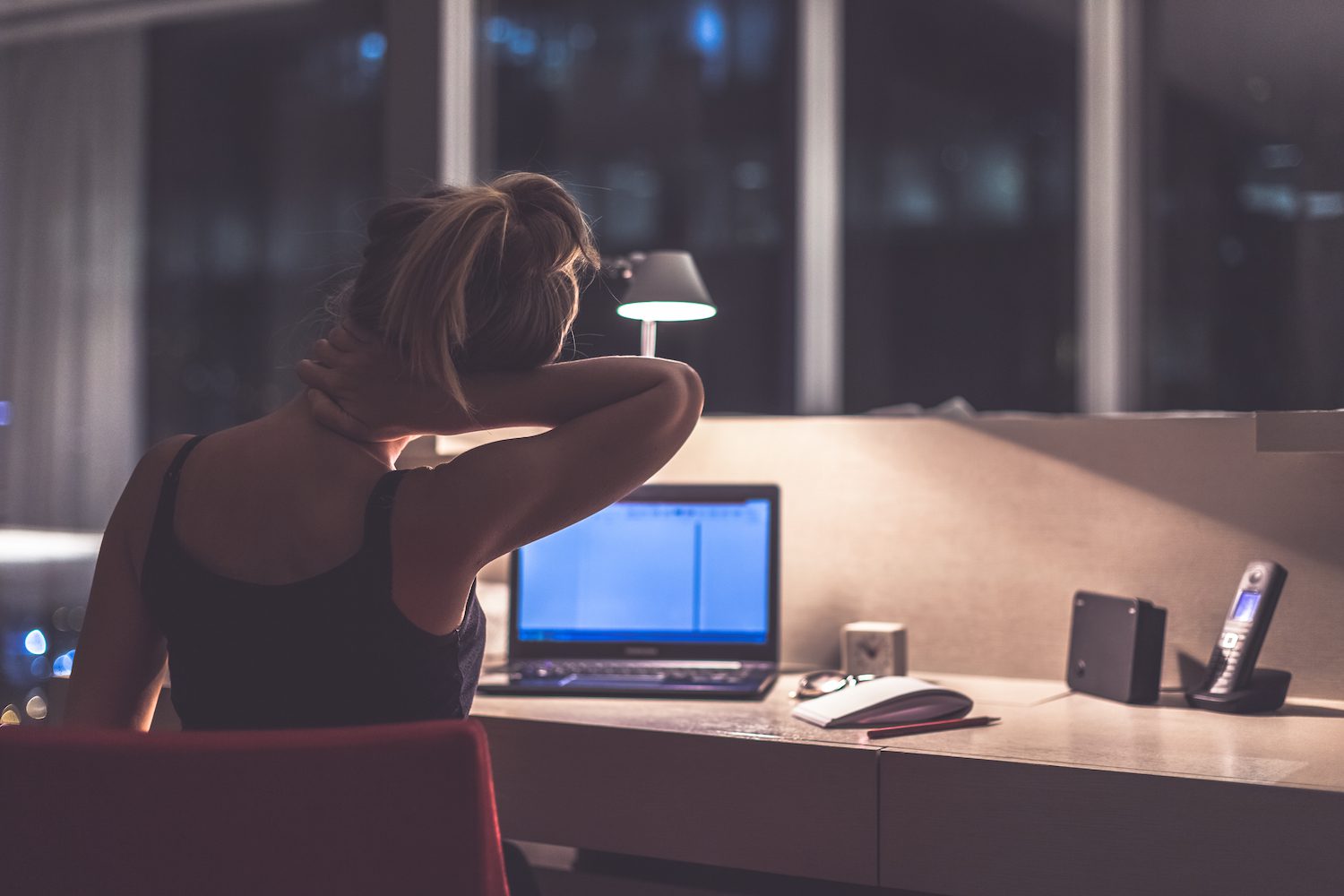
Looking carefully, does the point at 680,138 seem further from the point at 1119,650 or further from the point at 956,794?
the point at 956,794

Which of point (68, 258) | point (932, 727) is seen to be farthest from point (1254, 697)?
point (68, 258)

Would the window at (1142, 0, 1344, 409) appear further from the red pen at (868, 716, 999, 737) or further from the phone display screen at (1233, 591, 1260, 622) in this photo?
→ the red pen at (868, 716, 999, 737)

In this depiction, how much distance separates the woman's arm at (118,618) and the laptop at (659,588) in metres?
0.93

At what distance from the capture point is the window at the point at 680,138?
2.82 metres

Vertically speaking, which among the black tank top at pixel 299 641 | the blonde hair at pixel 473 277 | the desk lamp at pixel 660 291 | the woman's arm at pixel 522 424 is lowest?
the black tank top at pixel 299 641

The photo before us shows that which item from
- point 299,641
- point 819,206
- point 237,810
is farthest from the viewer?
point 819,206

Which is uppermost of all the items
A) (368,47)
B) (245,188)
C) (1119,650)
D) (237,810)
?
(368,47)

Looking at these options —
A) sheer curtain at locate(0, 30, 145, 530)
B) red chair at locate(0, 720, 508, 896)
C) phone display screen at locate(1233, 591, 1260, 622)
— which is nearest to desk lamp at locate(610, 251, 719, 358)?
phone display screen at locate(1233, 591, 1260, 622)

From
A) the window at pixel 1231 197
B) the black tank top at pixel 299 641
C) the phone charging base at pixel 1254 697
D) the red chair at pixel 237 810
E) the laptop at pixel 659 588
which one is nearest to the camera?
the red chair at pixel 237 810

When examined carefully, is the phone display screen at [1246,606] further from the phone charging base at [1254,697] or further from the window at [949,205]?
the window at [949,205]

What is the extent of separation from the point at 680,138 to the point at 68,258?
6.46ft

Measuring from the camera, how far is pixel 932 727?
160 cm

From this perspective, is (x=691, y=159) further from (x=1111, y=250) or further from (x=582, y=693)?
(x=582, y=693)

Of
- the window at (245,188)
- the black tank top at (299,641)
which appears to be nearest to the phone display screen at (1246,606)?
the black tank top at (299,641)
